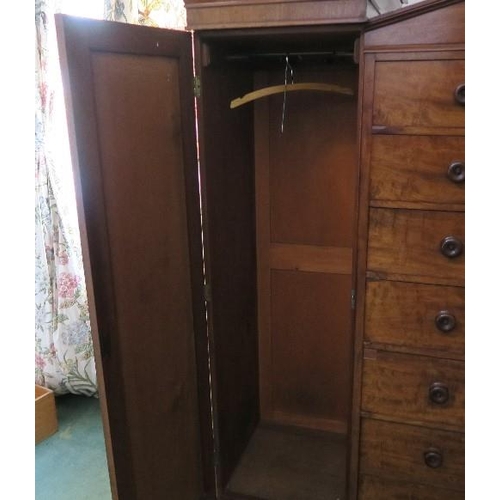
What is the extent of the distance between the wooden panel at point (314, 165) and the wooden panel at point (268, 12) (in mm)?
558

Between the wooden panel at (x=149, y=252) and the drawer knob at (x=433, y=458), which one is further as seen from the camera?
the drawer knob at (x=433, y=458)

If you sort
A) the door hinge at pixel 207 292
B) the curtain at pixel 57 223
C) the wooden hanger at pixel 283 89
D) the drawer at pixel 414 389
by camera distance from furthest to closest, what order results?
1. the curtain at pixel 57 223
2. the door hinge at pixel 207 292
3. the wooden hanger at pixel 283 89
4. the drawer at pixel 414 389

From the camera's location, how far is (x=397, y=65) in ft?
3.79

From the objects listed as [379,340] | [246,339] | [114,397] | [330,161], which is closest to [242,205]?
[330,161]

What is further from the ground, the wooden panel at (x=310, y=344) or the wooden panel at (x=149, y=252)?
the wooden panel at (x=149, y=252)

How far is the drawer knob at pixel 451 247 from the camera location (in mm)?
1201

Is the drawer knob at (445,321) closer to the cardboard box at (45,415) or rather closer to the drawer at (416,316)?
the drawer at (416,316)

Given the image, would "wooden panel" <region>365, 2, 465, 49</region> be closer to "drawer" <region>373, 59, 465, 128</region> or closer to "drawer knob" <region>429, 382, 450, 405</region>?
"drawer" <region>373, 59, 465, 128</region>

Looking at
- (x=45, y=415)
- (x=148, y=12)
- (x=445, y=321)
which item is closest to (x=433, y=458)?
(x=445, y=321)

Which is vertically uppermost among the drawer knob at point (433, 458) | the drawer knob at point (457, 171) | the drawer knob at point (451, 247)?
the drawer knob at point (457, 171)

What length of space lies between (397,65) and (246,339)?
3.78ft

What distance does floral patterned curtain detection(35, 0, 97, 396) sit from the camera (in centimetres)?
197

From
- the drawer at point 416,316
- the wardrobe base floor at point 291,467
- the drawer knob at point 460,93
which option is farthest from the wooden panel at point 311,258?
the drawer knob at point 460,93

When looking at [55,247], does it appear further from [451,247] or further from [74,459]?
[451,247]
